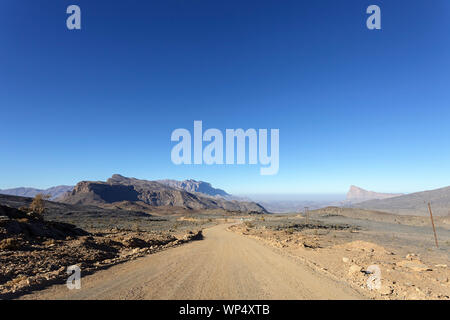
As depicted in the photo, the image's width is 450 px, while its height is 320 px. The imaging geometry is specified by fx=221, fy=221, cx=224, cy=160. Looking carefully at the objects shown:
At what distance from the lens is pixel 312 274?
405 inches

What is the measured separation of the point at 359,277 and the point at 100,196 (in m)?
221

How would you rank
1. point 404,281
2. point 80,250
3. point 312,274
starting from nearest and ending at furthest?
point 404,281, point 312,274, point 80,250

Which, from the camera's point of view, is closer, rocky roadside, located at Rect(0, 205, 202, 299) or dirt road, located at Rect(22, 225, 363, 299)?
dirt road, located at Rect(22, 225, 363, 299)

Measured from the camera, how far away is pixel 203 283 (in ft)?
27.6

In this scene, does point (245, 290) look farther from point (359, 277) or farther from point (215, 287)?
point (359, 277)

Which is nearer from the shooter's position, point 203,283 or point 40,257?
point 203,283

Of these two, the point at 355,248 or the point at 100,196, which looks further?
the point at 100,196

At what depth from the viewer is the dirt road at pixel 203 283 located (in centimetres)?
714

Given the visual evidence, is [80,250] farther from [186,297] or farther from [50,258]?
[186,297]

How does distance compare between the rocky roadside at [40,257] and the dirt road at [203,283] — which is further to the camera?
the rocky roadside at [40,257]

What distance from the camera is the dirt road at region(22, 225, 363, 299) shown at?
7.14 m
